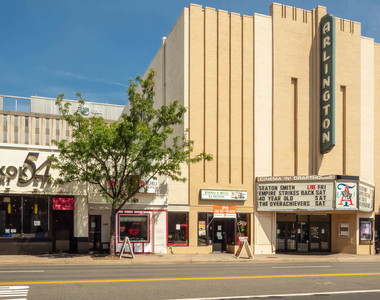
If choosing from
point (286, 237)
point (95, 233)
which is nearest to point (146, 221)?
point (95, 233)

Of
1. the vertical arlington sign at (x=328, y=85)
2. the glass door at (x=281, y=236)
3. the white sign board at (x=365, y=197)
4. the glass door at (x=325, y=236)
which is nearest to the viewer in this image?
the white sign board at (x=365, y=197)

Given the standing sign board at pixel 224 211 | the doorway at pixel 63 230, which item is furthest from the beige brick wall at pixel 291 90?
the doorway at pixel 63 230

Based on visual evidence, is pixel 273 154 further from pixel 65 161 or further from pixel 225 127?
pixel 65 161

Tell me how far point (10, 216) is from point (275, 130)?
17628mm

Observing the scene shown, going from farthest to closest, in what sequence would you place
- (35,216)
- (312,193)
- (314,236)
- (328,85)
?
1. (314,236)
2. (328,85)
3. (312,193)
4. (35,216)

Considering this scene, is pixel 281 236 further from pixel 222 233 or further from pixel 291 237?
pixel 222 233

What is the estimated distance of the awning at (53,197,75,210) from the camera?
23.5m

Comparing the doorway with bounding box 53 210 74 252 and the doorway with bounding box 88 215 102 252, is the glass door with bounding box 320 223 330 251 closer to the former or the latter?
the doorway with bounding box 88 215 102 252

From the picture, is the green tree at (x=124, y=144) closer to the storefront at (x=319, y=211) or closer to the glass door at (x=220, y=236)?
the glass door at (x=220, y=236)

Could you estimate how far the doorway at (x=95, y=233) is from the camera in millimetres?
25409

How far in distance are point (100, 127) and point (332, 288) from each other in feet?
42.6

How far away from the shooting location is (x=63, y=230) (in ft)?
78.4

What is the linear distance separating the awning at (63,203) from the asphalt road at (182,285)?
8147mm

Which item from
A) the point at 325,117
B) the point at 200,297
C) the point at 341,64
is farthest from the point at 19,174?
the point at 341,64
